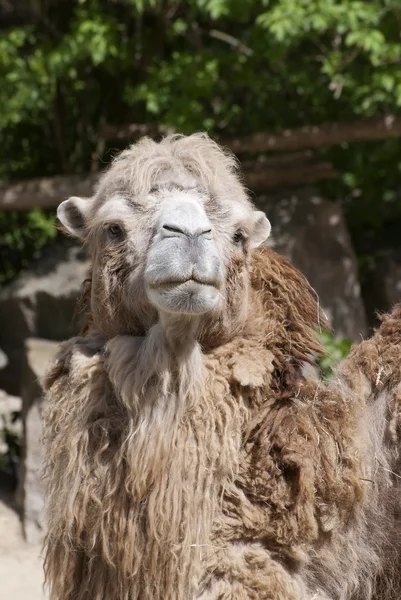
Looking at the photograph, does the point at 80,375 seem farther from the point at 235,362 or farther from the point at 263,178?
the point at 263,178

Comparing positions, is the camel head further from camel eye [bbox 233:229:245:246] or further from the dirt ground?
the dirt ground

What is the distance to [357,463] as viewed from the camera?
3143mm

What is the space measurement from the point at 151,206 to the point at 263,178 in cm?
561

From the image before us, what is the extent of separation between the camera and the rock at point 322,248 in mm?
8344

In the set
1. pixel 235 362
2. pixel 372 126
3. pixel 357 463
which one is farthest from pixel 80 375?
pixel 372 126

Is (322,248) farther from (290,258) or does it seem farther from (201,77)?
(201,77)

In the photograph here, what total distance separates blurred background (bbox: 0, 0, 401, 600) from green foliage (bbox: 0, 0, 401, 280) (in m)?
0.02

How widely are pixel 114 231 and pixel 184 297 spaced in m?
0.48

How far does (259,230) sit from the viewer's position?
3.52 meters

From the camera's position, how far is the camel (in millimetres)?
2996

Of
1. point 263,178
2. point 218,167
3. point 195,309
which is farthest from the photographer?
point 263,178

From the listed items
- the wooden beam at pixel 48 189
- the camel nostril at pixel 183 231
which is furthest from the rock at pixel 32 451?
the camel nostril at pixel 183 231

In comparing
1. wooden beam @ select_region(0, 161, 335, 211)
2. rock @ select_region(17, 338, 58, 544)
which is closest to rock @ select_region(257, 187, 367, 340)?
wooden beam @ select_region(0, 161, 335, 211)

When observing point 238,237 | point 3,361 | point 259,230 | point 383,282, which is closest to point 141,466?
point 238,237
